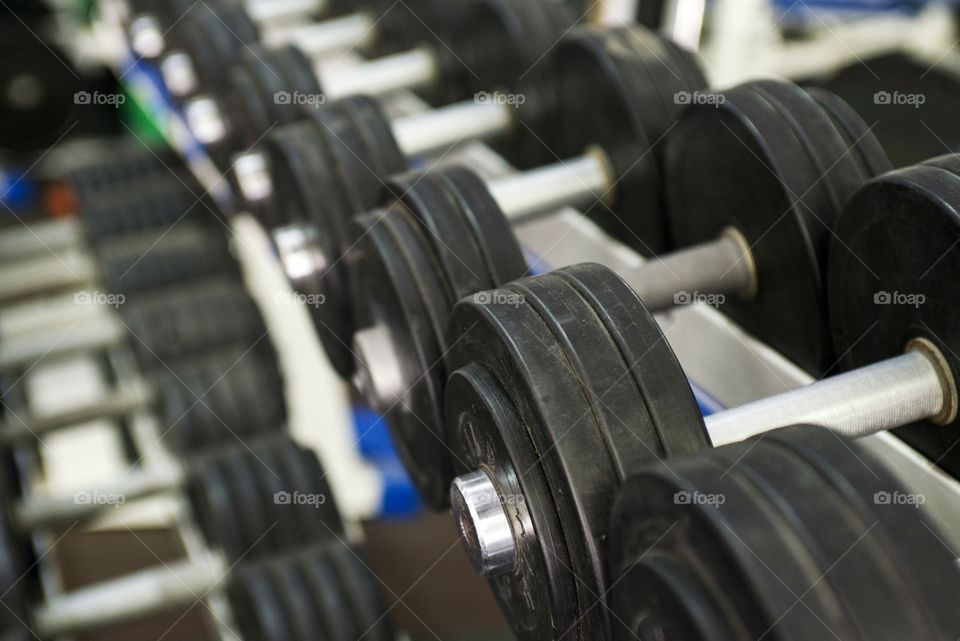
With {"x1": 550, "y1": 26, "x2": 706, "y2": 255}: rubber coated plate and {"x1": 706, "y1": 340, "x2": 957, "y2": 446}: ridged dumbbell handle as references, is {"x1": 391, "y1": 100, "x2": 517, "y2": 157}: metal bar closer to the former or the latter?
{"x1": 550, "y1": 26, "x2": 706, "y2": 255}: rubber coated plate

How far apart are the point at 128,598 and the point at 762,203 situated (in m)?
1.33

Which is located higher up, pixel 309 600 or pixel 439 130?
pixel 439 130

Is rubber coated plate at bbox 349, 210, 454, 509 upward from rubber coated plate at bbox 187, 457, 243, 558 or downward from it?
upward

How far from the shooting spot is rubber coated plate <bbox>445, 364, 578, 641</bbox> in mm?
703

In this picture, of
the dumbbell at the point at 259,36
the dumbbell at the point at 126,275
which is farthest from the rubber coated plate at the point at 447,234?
the dumbbell at the point at 126,275

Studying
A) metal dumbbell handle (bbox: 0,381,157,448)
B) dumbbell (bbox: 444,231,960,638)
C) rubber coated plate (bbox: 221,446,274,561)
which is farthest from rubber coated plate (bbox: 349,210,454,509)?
metal dumbbell handle (bbox: 0,381,157,448)

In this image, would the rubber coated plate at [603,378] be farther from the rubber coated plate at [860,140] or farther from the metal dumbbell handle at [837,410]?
the rubber coated plate at [860,140]

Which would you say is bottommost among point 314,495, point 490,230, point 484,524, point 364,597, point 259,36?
point 364,597

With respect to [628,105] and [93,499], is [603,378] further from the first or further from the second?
[93,499]

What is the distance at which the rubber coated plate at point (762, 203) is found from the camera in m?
0.95

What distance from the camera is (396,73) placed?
1603 millimetres

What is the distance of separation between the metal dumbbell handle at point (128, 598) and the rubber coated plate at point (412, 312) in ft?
2.60

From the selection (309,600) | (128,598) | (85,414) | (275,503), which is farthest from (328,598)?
(85,414)

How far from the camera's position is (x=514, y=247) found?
0.96m
